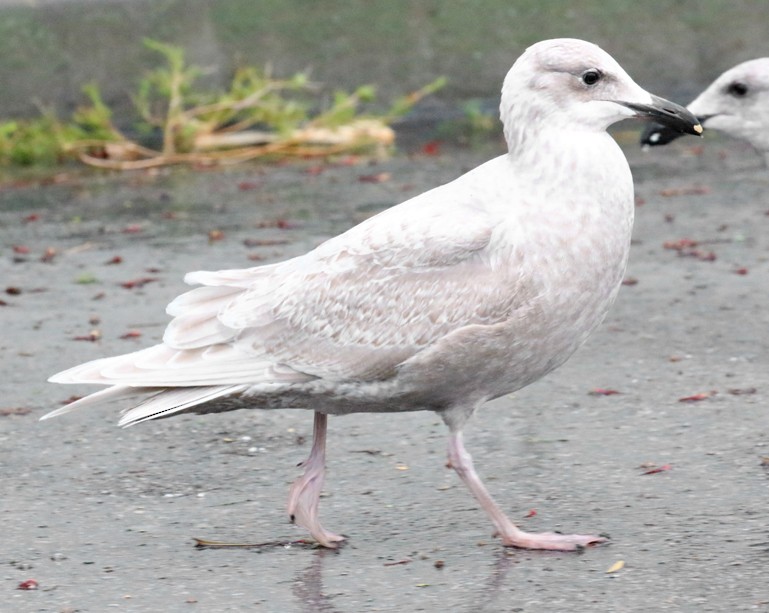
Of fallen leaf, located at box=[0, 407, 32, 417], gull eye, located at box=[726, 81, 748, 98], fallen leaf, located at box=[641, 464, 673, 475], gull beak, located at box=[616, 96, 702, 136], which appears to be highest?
gull beak, located at box=[616, 96, 702, 136]

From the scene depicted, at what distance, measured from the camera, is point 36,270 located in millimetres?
9188

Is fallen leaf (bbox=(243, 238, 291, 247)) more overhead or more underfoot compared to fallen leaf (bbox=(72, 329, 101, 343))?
more underfoot

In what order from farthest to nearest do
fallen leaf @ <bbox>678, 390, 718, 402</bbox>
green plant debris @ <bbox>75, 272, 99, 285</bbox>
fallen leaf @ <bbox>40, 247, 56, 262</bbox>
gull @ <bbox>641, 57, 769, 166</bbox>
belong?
fallen leaf @ <bbox>40, 247, 56, 262</bbox> → green plant debris @ <bbox>75, 272, 99, 285</bbox> → gull @ <bbox>641, 57, 769, 166</bbox> → fallen leaf @ <bbox>678, 390, 718, 402</bbox>

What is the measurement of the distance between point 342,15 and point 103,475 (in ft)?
29.9

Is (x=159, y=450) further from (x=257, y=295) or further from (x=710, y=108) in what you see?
(x=710, y=108)

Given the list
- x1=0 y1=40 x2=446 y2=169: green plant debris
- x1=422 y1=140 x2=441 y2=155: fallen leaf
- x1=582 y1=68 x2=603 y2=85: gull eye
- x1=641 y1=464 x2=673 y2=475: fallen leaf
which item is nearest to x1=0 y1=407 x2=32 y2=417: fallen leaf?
x1=641 y1=464 x2=673 y2=475: fallen leaf

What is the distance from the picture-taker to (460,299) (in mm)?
4512

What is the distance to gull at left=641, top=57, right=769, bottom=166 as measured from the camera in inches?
257

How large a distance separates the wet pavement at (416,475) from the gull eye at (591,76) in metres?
1.36

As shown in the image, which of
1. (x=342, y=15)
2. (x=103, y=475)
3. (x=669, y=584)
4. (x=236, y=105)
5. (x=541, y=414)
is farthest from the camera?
(x=342, y=15)

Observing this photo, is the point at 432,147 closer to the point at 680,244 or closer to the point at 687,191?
the point at 687,191

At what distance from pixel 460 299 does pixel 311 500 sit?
80 cm

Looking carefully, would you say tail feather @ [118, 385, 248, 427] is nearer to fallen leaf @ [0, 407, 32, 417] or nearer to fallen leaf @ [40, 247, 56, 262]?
fallen leaf @ [0, 407, 32, 417]

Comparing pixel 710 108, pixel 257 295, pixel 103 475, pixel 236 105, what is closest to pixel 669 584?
pixel 257 295
